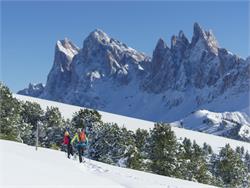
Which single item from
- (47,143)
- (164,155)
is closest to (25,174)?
(164,155)

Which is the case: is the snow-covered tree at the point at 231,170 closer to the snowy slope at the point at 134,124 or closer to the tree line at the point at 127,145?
the tree line at the point at 127,145

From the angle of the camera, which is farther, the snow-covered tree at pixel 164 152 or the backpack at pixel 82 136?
the snow-covered tree at pixel 164 152

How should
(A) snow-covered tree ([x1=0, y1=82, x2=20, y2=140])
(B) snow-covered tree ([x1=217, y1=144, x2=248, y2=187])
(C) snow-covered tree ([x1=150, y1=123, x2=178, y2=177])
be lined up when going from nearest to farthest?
(A) snow-covered tree ([x1=0, y1=82, x2=20, y2=140]) → (C) snow-covered tree ([x1=150, y1=123, x2=178, y2=177]) → (B) snow-covered tree ([x1=217, y1=144, x2=248, y2=187])

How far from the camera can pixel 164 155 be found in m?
64.3

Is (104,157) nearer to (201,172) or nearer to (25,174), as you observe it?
(201,172)

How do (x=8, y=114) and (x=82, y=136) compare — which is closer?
(x=82, y=136)

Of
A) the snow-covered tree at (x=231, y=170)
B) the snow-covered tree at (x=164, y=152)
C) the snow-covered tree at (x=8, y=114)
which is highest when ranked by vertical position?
the snow-covered tree at (x=8, y=114)

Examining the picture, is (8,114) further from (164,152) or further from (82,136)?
(82,136)

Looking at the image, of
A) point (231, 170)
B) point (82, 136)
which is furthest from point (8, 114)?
point (82, 136)

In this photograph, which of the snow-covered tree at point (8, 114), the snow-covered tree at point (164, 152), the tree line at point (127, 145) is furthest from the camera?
the tree line at point (127, 145)

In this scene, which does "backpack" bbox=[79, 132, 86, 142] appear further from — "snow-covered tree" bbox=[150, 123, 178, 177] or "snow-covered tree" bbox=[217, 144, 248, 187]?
"snow-covered tree" bbox=[217, 144, 248, 187]

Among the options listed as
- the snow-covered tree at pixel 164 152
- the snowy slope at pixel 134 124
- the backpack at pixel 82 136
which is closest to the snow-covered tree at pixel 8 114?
the snow-covered tree at pixel 164 152

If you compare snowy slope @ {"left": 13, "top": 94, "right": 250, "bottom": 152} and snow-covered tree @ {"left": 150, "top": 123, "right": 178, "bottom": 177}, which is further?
snowy slope @ {"left": 13, "top": 94, "right": 250, "bottom": 152}

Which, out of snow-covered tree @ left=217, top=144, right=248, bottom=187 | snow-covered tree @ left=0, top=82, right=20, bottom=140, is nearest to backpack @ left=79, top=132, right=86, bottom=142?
snow-covered tree @ left=0, top=82, right=20, bottom=140
